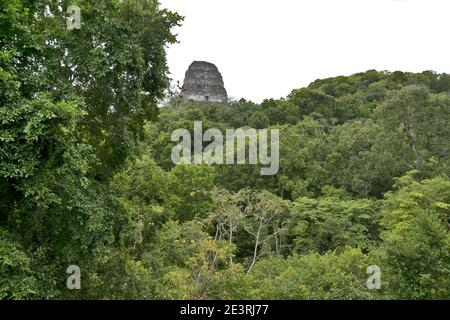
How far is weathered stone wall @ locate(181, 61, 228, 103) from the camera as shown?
46.4m

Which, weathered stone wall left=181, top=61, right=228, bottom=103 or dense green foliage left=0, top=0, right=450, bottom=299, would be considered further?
weathered stone wall left=181, top=61, right=228, bottom=103

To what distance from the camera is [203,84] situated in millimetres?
46906

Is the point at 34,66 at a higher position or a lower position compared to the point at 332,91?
lower

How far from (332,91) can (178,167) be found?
22.5 meters

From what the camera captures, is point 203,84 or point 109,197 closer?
point 109,197

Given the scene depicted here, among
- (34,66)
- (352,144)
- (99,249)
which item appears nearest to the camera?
(99,249)

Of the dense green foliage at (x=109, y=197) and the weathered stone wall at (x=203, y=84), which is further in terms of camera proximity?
the weathered stone wall at (x=203, y=84)

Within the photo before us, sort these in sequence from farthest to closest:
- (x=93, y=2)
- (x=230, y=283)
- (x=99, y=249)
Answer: (x=230, y=283)
(x=93, y=2)
(x=99, y=249)

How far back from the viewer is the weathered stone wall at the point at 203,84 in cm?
4644

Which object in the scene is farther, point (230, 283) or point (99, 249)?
point (230, 283)

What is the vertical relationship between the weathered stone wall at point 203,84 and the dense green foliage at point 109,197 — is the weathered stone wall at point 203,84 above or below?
above

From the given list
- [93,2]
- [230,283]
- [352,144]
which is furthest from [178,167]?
[93,2]

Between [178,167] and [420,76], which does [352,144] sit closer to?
[178,167]

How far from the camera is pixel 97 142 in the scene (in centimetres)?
804
